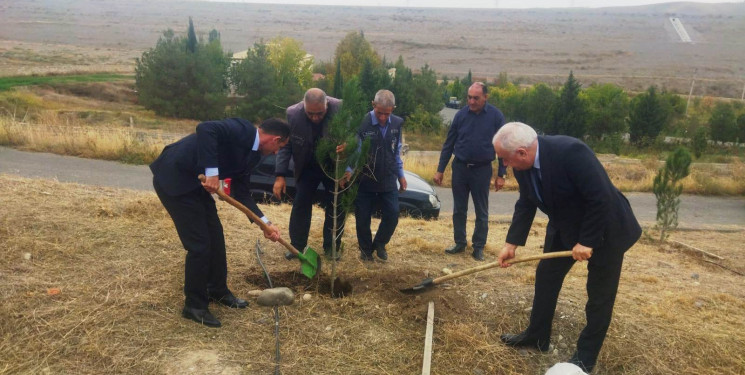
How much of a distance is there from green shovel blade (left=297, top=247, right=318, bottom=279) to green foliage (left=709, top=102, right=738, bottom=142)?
29701 mm

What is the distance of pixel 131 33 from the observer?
10012cm

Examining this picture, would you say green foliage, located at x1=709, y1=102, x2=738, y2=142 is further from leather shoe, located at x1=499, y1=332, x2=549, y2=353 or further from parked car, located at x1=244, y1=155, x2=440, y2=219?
leather shoe, located at x1=499, y1=332, x2=549, y2=353

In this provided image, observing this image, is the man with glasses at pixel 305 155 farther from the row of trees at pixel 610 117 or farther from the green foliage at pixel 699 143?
the row of trees at pixel 610 117

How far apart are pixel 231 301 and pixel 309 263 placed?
0.71 metres

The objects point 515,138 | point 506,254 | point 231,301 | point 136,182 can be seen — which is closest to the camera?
point 515,138

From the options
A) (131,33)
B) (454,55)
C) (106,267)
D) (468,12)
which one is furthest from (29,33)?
(468,12)

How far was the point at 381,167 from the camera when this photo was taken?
5016 millimetres

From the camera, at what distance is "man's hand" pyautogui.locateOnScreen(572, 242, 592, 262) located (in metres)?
3.19

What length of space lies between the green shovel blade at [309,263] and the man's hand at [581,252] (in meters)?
2.18

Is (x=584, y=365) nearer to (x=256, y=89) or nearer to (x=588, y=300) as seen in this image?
(x=588, y=300)

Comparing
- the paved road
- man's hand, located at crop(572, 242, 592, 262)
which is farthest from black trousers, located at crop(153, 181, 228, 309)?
the paved road

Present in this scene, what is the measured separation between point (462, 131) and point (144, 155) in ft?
31.8

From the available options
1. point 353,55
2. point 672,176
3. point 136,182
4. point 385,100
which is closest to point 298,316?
point 385,100

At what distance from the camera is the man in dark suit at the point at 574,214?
316 centimetres
